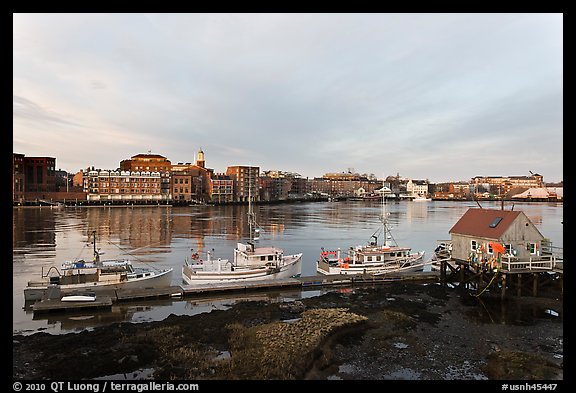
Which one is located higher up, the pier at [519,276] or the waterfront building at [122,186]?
the waterfront building at [122,186]

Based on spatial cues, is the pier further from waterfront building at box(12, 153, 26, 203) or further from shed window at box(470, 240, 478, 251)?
waterfront building at box(12, 153, 26, 203)

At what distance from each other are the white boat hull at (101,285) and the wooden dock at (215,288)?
65 centimetres

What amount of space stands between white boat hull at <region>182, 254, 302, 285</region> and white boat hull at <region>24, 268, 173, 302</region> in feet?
6.56

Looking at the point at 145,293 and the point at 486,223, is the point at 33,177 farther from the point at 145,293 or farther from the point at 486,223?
the point at 486,223

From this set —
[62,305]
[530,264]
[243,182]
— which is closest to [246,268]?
[62,305]

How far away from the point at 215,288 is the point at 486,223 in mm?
21307

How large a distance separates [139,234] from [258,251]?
38.3 metres

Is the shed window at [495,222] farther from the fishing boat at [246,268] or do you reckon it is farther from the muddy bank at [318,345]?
the fishing boat at [246,268]

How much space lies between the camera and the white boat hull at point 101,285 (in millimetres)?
26250

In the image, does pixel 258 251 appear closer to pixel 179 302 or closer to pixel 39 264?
pixel 179 302

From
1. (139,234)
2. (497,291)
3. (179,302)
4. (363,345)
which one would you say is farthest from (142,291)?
(139,234)

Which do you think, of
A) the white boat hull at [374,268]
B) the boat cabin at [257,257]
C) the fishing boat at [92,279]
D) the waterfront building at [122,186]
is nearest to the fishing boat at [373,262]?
the white boat hull at [374,268]

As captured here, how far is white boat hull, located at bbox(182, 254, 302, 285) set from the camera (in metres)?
31.0

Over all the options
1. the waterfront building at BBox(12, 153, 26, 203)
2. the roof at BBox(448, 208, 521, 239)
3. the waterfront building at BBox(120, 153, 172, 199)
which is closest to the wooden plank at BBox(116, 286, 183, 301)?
the roof at BBox(448, 208, 521, 239)
